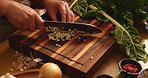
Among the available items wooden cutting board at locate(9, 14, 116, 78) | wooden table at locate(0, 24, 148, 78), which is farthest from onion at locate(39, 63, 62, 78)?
wooden table at locate(0, 24, 148, 78)

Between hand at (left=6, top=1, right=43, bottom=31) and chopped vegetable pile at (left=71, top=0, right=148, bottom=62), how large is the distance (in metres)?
0.29

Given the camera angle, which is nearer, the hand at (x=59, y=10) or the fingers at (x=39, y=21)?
the fingers at (x=39, y=21)

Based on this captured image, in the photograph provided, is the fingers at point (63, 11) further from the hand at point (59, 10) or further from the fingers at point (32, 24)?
Result: the fingers at point (32, 24)

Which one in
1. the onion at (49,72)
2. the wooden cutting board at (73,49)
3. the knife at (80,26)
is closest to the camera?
the onion at (49,72)

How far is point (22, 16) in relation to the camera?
104cm

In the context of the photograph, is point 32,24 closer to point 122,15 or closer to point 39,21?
point 39,21

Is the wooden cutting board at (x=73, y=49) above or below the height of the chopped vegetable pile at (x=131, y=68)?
above

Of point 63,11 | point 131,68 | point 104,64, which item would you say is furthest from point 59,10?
point 131,68

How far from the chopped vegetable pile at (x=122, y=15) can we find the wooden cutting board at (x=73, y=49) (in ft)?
0.20

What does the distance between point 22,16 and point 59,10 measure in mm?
210

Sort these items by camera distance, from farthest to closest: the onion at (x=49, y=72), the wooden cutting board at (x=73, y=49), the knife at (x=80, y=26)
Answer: the knife at (x=80, y=26) → the wooden cutting board at (x=73, y=49) → the onion at (x=49, y=72)

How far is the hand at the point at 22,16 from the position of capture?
1.04 metres

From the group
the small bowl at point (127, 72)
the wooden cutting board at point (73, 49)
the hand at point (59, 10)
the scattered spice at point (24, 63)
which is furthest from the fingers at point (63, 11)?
the small bowl at point (127, 72)

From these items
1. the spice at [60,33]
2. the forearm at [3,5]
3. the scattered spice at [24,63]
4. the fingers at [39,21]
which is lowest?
the scattered spice at [24,63]
